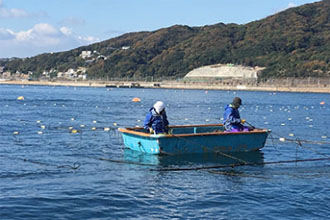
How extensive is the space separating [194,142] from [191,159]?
80 centimetres

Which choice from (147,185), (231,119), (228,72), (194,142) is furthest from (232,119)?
(228,72)

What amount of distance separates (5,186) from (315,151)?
14.3 metres

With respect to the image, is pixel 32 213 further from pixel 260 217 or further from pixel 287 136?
pixel 287 136

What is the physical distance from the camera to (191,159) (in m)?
19.9

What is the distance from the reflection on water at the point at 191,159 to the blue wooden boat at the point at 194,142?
19 centimetres

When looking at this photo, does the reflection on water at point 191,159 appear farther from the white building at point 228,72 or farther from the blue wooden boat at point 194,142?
the white building at point 228,72

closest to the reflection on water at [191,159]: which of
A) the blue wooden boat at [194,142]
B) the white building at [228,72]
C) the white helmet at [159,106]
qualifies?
the blue wooden boat at [194,142]

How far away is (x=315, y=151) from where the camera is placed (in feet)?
76.5

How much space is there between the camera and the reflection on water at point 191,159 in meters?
19.2

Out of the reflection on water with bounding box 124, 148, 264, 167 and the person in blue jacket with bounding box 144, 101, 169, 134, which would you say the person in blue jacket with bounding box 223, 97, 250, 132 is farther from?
the person in blue jacket with bounding box 144, 101, 169, 134

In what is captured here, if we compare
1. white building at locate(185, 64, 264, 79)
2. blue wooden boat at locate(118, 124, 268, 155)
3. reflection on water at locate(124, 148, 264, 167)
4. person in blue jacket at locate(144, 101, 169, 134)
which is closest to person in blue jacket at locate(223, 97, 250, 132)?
blue wooden boat at locate(118, 124, 268, 155)

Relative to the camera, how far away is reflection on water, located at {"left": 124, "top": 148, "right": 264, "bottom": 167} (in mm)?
19241

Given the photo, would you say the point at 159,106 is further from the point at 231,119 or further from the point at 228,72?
the point at 228,72

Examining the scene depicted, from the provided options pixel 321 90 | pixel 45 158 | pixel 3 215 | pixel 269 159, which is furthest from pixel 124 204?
pixel 321 90
